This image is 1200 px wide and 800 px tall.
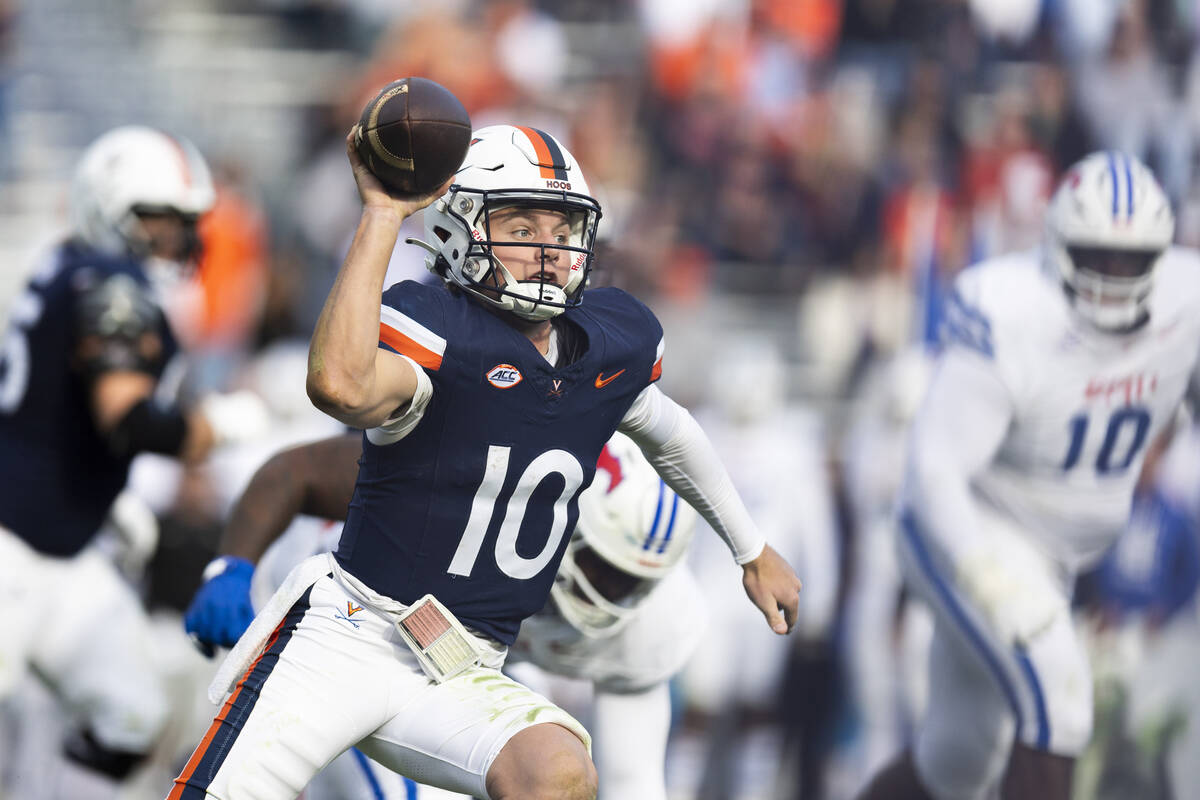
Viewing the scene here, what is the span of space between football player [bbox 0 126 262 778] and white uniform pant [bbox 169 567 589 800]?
1547 mm

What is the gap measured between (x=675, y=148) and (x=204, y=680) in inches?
189

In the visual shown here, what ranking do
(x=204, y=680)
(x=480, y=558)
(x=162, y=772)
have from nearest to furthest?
Answer: (x=480, y=558) → (x=162, y=772) → (x=204, y=680)

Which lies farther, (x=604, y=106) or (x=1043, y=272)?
(x=604, y=106)

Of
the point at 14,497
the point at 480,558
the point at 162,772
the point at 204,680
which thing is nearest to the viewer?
the point at 480,558

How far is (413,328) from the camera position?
2846 millimetres

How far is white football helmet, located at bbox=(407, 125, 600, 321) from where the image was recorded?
3.03m

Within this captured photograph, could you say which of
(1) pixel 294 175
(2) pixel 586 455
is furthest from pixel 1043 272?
(1) pixel 294 175

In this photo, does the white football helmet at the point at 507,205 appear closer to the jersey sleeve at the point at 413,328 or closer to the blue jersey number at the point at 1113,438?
the jersey sleeve at the point at 413,328

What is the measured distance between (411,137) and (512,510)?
756 millimetres

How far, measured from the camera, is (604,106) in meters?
9.60

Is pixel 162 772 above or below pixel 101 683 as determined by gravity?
below

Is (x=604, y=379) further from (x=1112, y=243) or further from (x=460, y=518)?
(x=1112, y=243)

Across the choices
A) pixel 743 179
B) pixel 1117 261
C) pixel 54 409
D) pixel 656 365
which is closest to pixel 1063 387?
pixel 1117 261

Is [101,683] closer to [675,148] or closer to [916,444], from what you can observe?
[916,444]
